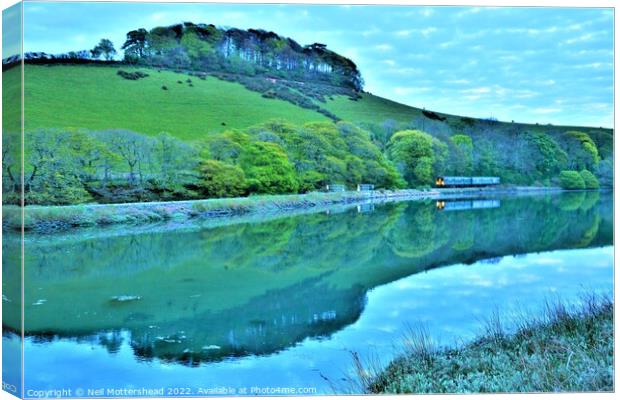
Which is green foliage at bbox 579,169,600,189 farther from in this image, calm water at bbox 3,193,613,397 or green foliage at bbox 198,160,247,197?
green foliage at bbox 198,160,247,197

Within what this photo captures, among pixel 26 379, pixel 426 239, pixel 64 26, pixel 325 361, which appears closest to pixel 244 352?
pixel 325 361

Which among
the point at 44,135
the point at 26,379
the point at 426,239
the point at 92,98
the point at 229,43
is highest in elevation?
the point at 229,43

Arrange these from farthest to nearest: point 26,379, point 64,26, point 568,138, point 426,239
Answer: point 426,239
point 568,138
point 64,26
point 26,379

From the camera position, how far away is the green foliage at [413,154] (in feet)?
36.9

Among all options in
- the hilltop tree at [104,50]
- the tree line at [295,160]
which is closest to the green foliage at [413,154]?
the tree line at [295,160]

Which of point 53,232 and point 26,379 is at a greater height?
point 53,232

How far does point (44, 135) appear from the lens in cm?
991

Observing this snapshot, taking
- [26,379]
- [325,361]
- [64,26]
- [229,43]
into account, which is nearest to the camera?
[26,379]

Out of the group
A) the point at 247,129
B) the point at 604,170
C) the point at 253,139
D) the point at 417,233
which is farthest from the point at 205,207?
the point at 604,170

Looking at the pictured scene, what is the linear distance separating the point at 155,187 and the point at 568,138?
27.0 ft

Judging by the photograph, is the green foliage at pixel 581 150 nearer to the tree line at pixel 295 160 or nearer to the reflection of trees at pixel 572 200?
the tree line at pixel 295 160

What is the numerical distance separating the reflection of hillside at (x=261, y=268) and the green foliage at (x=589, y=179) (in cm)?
18

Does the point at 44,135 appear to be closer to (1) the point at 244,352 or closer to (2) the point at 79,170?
(2) the point at 79,170

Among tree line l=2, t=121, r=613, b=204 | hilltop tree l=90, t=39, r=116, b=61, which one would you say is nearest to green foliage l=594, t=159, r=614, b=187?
tree line l=2, t=121, r=613, b=204
